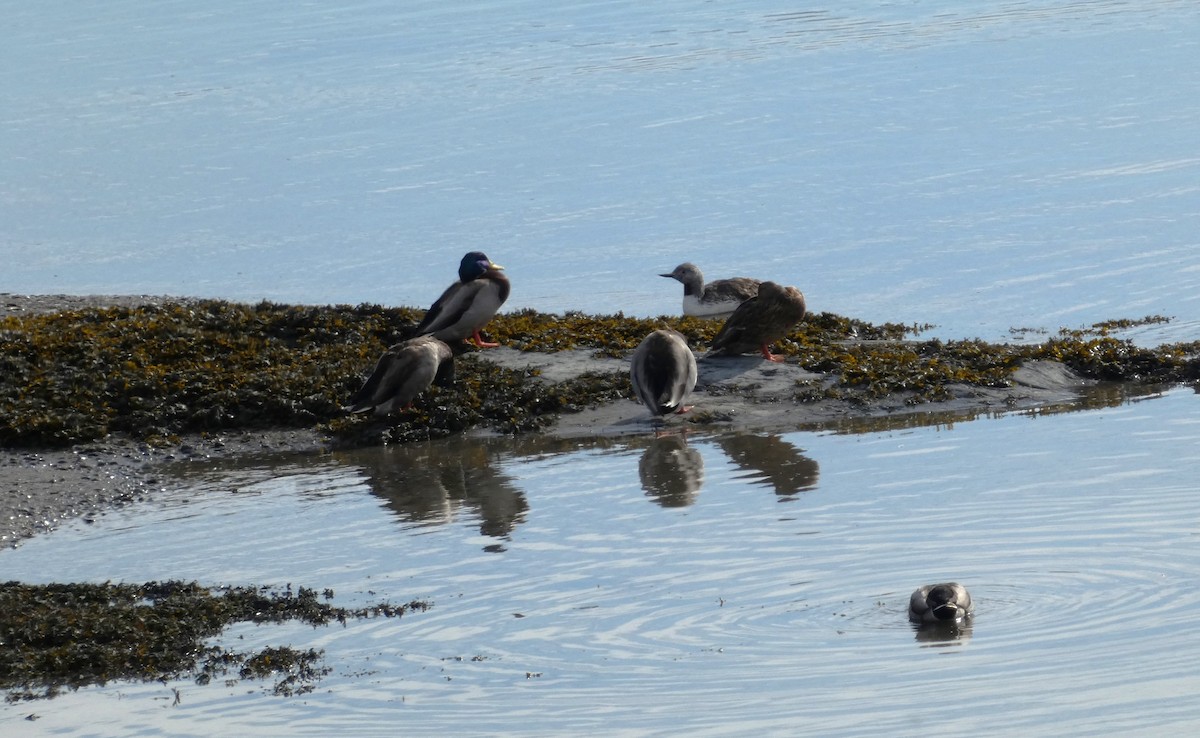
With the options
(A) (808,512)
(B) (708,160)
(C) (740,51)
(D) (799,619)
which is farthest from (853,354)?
(C) (740,51)

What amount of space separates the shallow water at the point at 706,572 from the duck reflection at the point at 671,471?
3cm

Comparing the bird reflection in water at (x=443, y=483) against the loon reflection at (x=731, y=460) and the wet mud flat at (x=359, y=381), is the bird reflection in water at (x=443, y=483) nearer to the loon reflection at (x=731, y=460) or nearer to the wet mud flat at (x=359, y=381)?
the wet mud flat at (x=359, y=381)

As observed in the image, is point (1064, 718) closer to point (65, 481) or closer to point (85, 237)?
point (65, 481)

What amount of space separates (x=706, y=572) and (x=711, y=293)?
757 centimetres

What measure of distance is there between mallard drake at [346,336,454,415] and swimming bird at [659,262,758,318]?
3.96m

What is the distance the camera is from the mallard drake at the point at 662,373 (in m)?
12.0

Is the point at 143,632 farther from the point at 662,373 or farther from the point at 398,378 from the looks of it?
the point at 662,373

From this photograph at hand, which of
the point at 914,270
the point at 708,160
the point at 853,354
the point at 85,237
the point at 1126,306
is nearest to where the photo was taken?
the point at 853,354

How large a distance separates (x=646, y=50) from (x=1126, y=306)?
21361mm

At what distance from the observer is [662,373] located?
39.3ft

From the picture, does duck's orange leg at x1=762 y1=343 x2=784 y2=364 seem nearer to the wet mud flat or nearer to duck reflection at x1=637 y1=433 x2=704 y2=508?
the wet mud flat

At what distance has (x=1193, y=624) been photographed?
7.37 m

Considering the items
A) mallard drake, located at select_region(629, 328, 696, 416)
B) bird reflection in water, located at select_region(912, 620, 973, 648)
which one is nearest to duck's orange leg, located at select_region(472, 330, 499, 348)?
mallard drake, located at select_region(629, 328, 696, 416)

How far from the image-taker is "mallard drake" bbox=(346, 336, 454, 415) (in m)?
12.3
